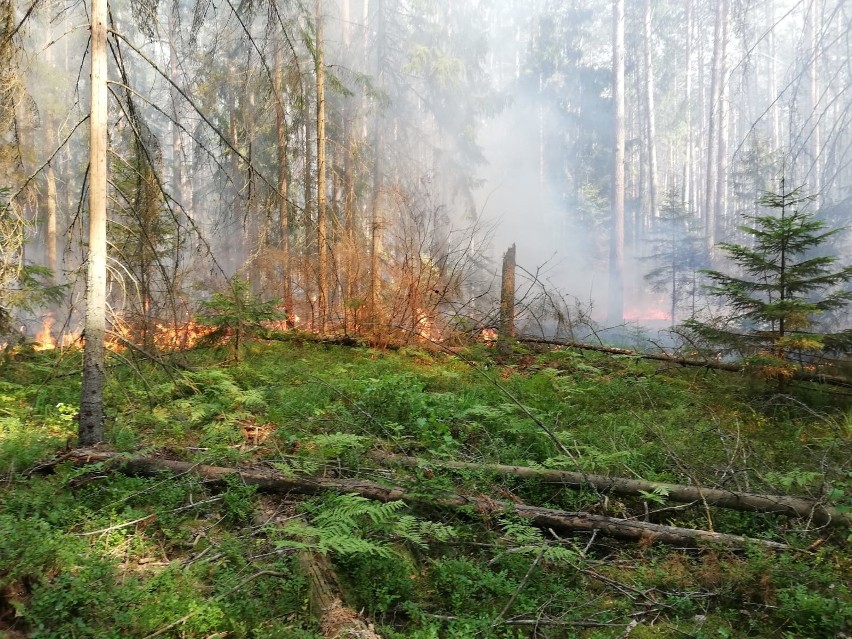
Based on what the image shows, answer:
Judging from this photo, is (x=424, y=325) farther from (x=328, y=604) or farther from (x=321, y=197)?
(x=328, y=604)

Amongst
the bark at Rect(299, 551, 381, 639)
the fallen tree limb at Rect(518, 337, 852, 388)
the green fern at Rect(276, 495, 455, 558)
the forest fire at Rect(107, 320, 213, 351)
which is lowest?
the bark at Rect(299, 551, 381, 639)

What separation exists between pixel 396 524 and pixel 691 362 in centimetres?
665

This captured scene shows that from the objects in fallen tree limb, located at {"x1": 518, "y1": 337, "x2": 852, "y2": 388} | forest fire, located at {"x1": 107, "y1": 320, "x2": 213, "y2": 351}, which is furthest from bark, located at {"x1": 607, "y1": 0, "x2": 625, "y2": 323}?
forest fire, located at {"x1": 107, "y1": 320, "x2": 213, "y2": 351}

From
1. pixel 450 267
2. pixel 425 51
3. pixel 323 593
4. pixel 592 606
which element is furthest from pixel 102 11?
pixel 425 51

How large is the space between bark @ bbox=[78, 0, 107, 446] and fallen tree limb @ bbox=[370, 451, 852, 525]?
251cm

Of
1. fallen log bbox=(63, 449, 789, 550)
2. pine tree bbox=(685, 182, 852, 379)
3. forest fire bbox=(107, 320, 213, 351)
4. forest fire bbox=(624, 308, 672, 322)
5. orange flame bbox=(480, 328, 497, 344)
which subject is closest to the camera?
fallen log bbox=(63, 449, 789, 550)

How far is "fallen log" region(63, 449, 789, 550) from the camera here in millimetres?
3615

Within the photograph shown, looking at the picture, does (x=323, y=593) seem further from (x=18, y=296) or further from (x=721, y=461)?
(x=18, y=296)

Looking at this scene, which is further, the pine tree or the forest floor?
the pine tree

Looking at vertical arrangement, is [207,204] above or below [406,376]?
above

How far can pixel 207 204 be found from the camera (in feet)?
118

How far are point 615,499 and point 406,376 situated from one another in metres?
3.56

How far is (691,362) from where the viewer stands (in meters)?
8.23

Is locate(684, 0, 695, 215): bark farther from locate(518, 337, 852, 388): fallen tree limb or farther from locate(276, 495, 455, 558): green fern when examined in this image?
locate(276, 495, 455, 558): green fern
